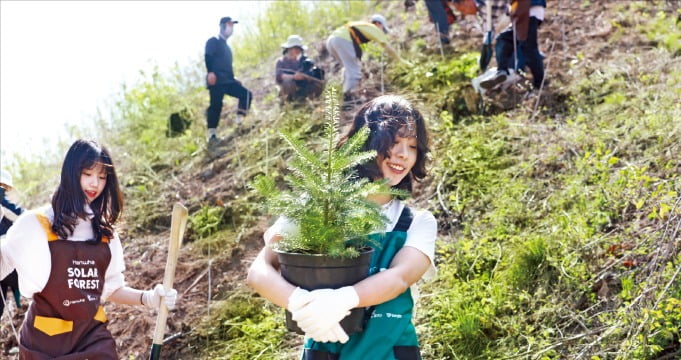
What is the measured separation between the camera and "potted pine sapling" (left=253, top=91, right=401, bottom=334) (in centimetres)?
232

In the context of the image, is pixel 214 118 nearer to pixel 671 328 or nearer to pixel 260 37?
pixel 260 37

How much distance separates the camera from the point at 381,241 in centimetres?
261

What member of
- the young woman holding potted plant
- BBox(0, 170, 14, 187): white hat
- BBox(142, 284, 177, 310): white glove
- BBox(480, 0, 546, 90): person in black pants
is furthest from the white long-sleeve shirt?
BBox(480, 0, 546, 90): person in black pants

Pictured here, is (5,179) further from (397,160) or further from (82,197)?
(397,160)

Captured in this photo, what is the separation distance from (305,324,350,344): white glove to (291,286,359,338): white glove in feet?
0.04

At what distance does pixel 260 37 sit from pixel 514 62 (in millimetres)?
5333

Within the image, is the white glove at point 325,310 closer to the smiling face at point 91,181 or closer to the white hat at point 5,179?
the smiling face at point 91,181

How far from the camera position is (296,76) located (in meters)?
8.43

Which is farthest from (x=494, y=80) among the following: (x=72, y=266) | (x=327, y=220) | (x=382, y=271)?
(x=327, y=220)

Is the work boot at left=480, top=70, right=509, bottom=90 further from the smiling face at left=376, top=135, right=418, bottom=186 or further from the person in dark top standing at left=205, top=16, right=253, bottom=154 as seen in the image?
the smiling face at left=376, top=135, right=418, bottom=186

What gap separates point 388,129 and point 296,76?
5789 mm

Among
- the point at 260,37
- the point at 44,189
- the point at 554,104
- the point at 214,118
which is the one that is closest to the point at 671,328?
the point at 554,104

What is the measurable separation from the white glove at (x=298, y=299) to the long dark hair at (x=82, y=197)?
151cm

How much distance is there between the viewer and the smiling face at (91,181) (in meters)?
3.59
